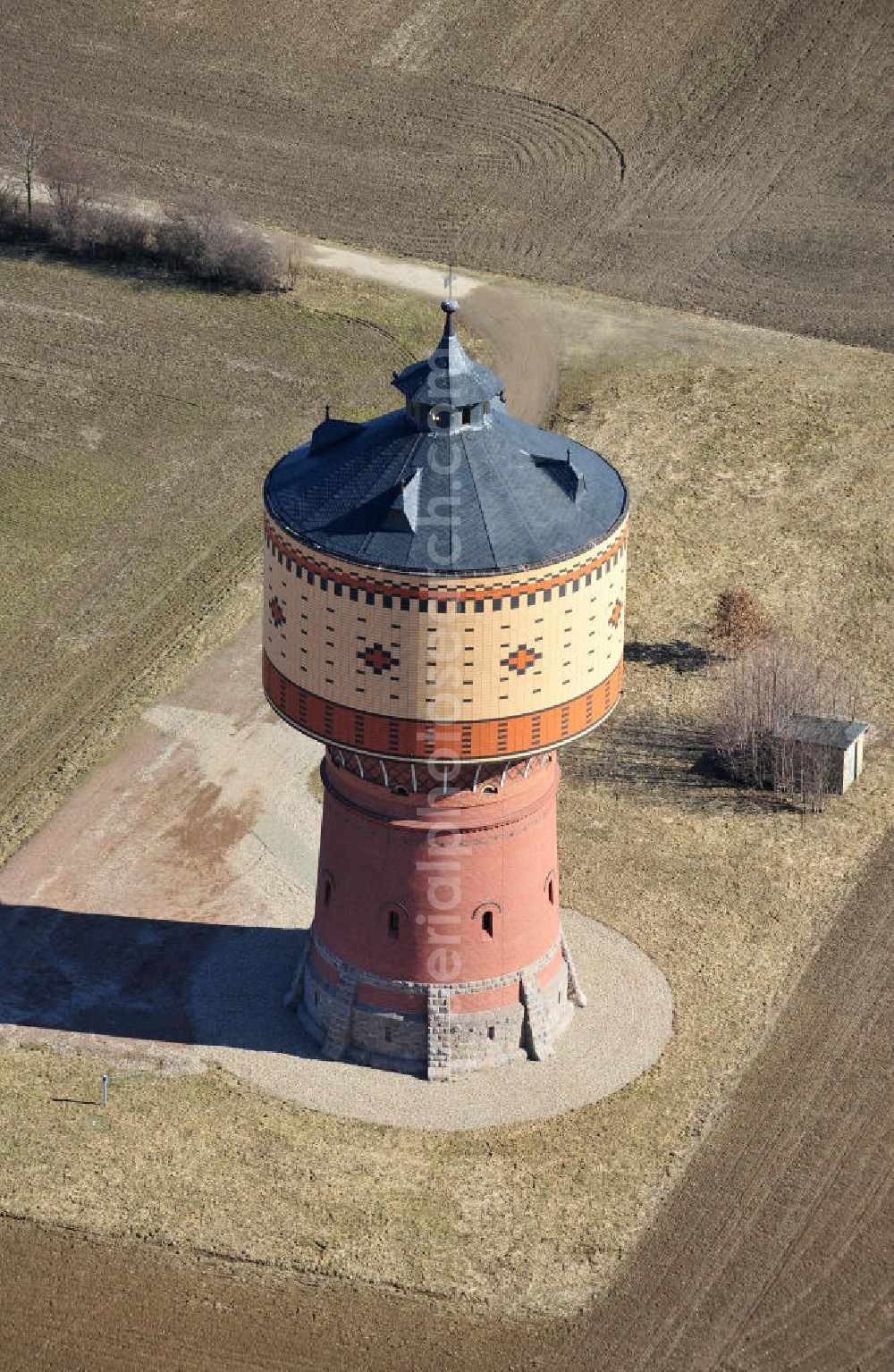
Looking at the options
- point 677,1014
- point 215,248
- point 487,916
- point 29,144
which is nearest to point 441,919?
point 487,916

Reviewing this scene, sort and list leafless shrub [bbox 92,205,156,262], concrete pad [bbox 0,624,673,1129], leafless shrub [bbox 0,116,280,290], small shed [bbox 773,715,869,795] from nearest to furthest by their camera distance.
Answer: concrete pad [bbox 0,624,673,1129] → small shed [bbox 773,715,869,795] → leafless shrub [bbox 0,116,280,290] → leafless shrub [bbox 92,205,156,262]

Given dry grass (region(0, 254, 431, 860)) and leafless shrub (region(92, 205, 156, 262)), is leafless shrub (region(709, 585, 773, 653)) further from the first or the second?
leafless shrub (region(92, 205, 156, 262))

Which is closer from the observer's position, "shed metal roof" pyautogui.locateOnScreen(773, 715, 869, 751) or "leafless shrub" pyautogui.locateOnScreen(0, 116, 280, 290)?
"shed metal roof" pyautogui.locateOnScreen(773, 715, 869, 751)

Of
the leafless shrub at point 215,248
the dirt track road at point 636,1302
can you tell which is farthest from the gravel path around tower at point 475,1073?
the leafless shrub at point 215,248

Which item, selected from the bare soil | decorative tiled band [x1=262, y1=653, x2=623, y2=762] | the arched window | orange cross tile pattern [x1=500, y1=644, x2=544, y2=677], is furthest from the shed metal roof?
the bare soil

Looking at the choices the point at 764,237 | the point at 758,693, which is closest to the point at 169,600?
the point at 758,693

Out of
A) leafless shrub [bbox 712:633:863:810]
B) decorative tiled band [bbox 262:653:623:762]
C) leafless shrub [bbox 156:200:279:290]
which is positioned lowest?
leafless shrub [bbox 156:200:279:290]

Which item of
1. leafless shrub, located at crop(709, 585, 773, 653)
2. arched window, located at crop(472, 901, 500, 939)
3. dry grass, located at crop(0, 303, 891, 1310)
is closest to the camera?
dry grass, located at crop(0, 303, 891, 1310)

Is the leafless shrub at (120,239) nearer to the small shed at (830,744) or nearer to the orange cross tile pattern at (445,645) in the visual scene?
the small shed at (830,744)
